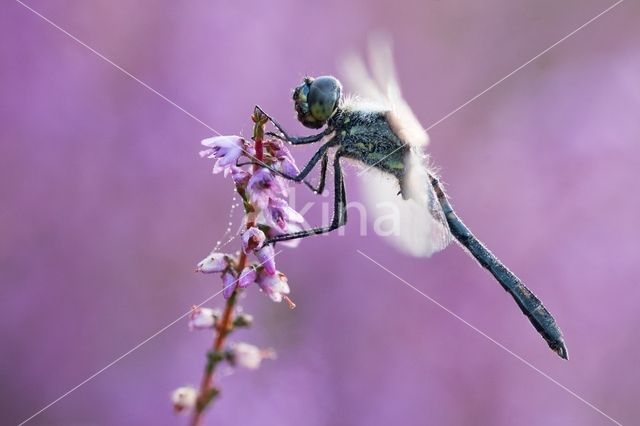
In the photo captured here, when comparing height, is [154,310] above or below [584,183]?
below

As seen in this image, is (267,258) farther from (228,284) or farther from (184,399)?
(184,399)

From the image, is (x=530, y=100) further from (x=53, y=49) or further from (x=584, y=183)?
(x=53, y=49)

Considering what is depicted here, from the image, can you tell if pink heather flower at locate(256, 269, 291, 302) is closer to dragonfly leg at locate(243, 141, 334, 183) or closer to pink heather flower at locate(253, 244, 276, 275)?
pink heather flower at locate(253, 244, 276, 275)

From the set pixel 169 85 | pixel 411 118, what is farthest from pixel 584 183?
pixel 169 85

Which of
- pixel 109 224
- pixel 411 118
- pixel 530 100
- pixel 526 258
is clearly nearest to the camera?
pixel 411 118

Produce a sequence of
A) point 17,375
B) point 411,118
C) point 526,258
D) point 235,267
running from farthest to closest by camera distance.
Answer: point 526,258 → point 17,375 → point 411,118 → point 235,267

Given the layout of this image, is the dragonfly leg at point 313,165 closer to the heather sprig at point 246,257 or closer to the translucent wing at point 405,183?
the heather sprig at point 246,257

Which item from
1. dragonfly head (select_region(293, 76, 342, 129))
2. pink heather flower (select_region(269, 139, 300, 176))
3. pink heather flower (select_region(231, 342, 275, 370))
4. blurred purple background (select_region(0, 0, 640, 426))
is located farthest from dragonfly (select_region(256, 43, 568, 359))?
blurred purple background (select_region(0, 0, 640, 426))
